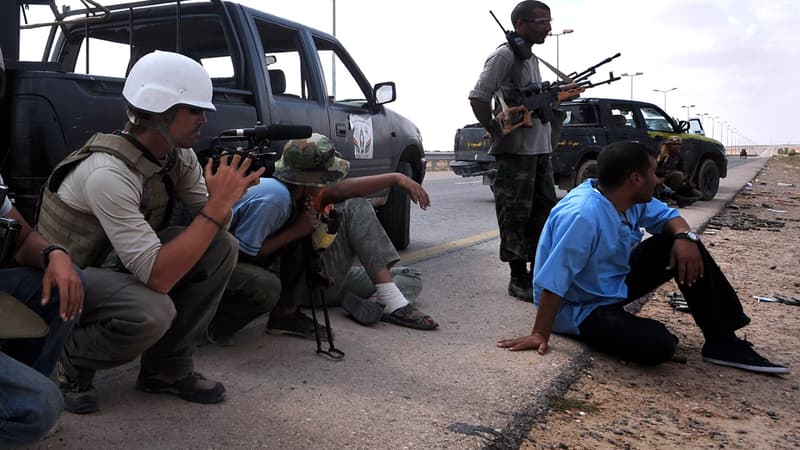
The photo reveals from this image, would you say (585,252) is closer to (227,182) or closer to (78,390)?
(227,182)

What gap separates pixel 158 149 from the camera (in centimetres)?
269

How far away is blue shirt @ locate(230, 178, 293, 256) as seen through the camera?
3.35 meters

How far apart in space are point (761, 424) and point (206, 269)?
7.49 ft

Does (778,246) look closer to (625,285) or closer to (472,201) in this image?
(625,285)

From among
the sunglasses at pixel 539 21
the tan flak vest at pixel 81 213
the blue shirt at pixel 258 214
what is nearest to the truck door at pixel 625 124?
the sunglasses at pixel 539 21

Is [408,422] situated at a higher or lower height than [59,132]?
lower

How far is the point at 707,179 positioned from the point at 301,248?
12337 mm

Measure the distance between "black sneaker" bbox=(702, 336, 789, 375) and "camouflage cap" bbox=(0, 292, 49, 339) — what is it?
3105mm

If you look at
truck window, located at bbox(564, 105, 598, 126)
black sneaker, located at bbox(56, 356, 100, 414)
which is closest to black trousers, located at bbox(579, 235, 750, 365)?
black sneaker, located at bbox(56, 356, 100, 414)

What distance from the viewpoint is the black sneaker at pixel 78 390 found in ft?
8.63

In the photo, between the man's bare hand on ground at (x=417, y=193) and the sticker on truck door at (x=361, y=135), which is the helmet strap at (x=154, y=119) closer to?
the man's bare hand on ground at (x=417, y=193)

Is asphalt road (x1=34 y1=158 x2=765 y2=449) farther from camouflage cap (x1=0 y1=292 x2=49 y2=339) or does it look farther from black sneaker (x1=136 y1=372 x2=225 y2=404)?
camouflage cap (x1=0 y1=292 x2=49 y2=339)

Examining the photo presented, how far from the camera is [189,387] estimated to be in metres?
2.80

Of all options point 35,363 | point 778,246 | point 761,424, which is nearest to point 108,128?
point 35,363
